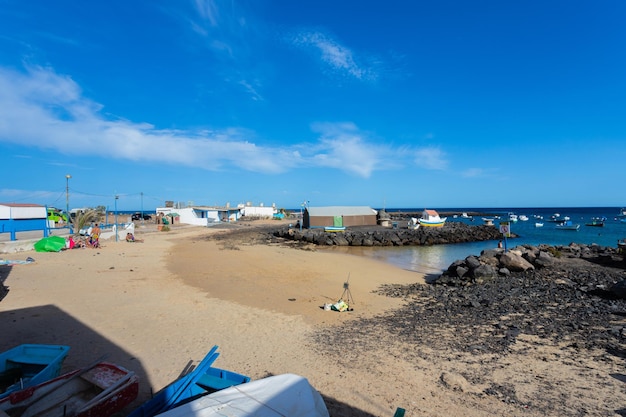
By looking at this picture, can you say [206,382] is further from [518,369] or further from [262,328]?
[518,369]

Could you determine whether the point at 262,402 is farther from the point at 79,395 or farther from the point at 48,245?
the point at 48,245

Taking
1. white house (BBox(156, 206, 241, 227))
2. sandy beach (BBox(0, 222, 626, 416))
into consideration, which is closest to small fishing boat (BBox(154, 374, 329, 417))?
sandy beach (BBox(0, 222, 626, 416))

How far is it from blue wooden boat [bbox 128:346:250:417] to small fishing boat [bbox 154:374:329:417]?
552mm

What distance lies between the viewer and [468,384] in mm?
5969

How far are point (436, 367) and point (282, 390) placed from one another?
3.77m

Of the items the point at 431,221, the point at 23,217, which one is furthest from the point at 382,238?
the point at 23,217

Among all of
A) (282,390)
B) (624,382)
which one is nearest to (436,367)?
(624,382)

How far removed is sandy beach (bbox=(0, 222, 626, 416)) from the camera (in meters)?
5.54

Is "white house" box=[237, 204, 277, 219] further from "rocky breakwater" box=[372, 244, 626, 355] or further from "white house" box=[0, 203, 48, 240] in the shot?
"rocky breakwater" box=[372, 244, 626, 355]

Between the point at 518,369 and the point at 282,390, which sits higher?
the point at 282,390

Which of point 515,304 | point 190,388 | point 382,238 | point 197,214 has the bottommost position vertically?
point 382,238

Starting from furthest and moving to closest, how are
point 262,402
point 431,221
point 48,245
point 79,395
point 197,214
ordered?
point 197,214 < point 431,221 < point 48,245 < point 79,395 < point 262,402

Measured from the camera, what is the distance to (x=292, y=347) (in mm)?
7793

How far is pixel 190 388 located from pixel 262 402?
1382 millimetres
